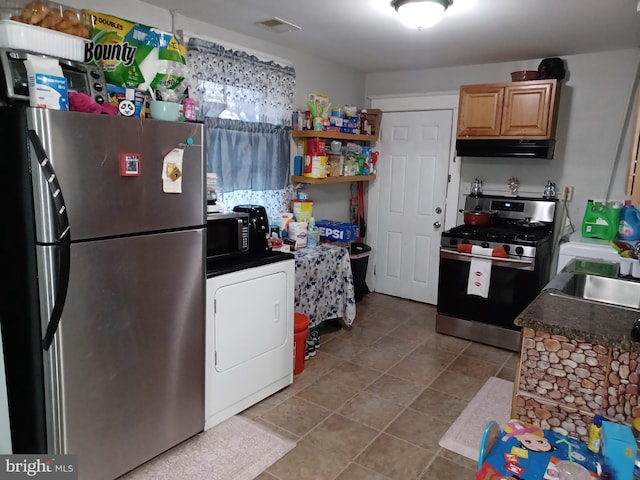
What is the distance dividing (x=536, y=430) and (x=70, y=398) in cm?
172

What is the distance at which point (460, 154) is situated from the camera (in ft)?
13.3

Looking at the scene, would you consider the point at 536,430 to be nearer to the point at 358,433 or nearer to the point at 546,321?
the point at 546,321

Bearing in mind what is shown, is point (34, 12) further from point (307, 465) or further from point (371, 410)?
point (371, 410)

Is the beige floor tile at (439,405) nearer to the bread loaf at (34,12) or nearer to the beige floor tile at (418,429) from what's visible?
the beige floor tile at (418,429)

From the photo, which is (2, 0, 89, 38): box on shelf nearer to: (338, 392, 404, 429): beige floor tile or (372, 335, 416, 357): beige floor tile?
(338, 392, 404, 429): beige floor tile

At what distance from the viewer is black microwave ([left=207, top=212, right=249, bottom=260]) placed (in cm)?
254

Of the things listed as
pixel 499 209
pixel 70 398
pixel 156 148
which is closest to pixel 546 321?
pixel 156 148

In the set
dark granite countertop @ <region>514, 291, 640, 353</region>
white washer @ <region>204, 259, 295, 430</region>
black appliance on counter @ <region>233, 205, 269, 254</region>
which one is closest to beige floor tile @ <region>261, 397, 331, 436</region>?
white washer @ <region>204, 259, 295, 430</region>

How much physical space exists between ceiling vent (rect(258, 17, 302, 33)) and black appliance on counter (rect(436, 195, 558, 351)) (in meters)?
2.00

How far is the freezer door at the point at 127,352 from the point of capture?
1829mm

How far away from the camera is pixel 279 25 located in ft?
10.3

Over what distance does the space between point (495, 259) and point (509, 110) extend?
48.4 inches

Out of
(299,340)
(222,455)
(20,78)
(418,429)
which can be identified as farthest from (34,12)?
(418,429)

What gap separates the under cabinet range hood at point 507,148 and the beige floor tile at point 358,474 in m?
2.74
